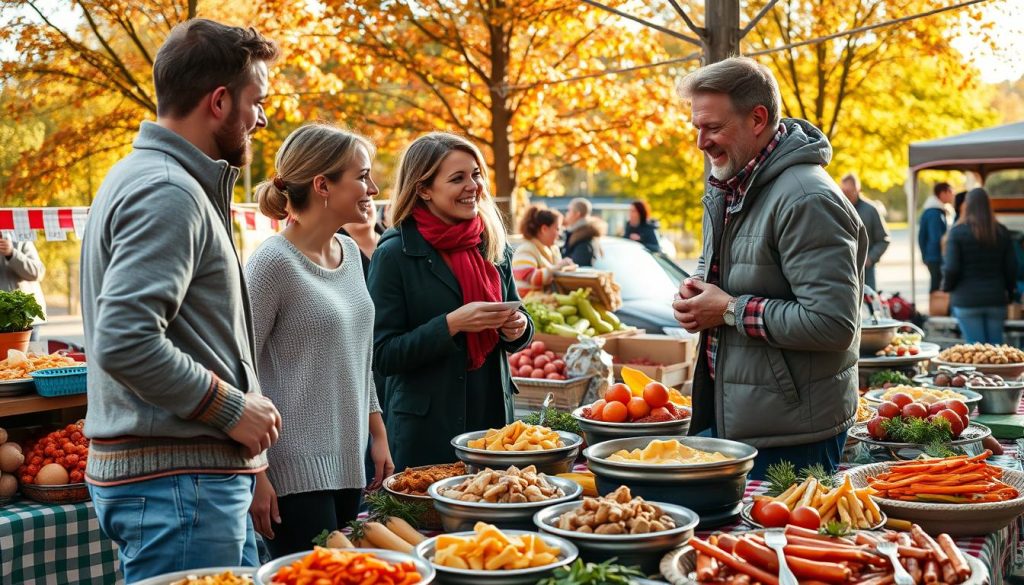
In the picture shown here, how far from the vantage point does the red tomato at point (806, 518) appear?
8.51 ft

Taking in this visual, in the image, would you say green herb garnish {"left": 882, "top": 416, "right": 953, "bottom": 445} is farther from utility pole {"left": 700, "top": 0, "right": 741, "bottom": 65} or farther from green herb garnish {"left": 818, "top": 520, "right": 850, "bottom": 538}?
utility pole {"left": 700, "top": 0, "right": 741, "bottom": 65}

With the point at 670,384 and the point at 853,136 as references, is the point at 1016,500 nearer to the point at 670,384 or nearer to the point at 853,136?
the point at 670,384

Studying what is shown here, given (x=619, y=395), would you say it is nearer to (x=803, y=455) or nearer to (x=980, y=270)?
(x=803, y=455)

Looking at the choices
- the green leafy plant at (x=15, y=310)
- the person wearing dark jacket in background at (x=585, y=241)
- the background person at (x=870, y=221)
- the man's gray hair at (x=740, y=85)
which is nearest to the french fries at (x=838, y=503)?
the man's gray hair at (x=740, y=85)

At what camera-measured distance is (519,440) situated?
3143mm

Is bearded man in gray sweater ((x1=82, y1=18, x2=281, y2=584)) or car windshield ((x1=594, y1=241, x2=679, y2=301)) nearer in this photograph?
bearded man in gray sweater ((x1=82, y1=18, x2=281, y2=584))

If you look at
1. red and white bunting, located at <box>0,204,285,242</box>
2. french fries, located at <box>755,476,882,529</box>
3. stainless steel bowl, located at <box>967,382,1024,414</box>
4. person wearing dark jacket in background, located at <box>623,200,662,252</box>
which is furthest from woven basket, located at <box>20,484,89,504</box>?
person wearing dark jacket in background, located at <box>623,200,662,252</box>

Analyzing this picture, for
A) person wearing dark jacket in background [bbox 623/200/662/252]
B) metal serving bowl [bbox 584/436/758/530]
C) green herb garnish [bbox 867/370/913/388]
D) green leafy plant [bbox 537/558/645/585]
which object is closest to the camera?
green leafy plant [bbox 537/558/645/585]

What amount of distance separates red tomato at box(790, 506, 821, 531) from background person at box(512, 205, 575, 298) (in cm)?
515

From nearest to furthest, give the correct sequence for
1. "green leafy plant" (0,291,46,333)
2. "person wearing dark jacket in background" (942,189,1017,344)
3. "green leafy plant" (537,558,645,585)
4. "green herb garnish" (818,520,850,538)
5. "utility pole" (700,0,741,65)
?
"green leafy plant" (537,558,645,585)
"green herb garnish" (818,520,850,538)
"green leafy plant" (0,291,46,333)
"utility pole" (700,0,741,65)
"person wearing dark jacket in background" (942,189,1017,344)

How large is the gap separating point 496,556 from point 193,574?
628 millimetres

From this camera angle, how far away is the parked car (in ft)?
28.9

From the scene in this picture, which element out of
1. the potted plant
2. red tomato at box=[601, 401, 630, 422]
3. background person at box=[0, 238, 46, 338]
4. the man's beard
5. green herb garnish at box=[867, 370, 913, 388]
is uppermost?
the man's beard

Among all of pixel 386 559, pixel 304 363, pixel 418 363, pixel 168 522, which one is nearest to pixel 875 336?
pixel 418 363
